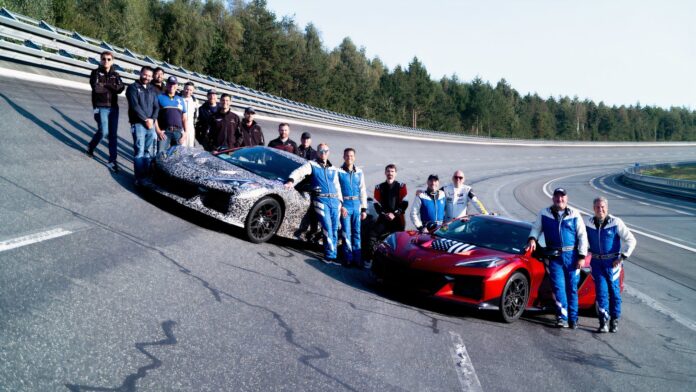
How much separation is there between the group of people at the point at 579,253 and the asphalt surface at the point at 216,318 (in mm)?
320

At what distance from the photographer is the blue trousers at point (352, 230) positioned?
350 inches

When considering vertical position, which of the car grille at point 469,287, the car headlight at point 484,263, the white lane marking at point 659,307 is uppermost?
the car headlight at point 484,263

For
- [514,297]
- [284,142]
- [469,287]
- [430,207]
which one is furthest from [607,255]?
[284,142]

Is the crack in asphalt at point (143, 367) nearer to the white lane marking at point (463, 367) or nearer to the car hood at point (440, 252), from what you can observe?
the white lane marking at point (463, 367)

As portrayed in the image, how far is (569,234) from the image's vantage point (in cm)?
745

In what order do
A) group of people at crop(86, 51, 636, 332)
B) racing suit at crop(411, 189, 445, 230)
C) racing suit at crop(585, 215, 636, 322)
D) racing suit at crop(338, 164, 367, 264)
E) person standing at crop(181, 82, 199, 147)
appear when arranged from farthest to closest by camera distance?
person standing at crop(181, 82, 199, 147) → racing suit at crop(411, 189, 445, 230) → racing suit at crop(338, 164, 367, 264) → group of people at crop(86, 51, 636, 332) → racing suit at crop(585, 215, 636, 322)

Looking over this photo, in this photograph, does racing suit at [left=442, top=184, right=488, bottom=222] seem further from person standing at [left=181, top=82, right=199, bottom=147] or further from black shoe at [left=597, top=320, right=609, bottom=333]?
person standing at [left=181, top=82, right=199, bottom=147]

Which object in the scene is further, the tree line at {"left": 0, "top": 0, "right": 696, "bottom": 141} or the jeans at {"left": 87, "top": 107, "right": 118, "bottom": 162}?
the tree line at {"left": 0, "top": 0, "right": 696, "bottom": 141}

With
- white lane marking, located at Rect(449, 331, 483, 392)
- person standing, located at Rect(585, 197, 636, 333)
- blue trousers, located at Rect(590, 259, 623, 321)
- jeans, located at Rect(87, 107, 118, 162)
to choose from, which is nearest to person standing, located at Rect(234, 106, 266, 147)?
jeans, located at Rect(87, 107, 118, 162)

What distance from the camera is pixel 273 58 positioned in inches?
2867

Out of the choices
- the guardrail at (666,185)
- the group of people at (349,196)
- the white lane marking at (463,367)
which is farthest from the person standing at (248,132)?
the guardrail at (666,185)

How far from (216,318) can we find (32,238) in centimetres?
205

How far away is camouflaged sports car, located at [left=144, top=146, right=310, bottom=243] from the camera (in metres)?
8.11

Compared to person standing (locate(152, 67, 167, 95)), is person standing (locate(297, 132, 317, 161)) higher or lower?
lower
